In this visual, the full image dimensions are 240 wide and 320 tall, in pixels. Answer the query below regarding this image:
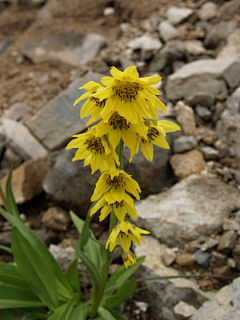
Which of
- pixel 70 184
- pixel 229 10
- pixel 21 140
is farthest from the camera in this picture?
pixel 229 10

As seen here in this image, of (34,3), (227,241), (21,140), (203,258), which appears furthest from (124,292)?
(34,3)

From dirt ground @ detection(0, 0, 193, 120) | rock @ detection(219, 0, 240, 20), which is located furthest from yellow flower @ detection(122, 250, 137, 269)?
rock @ detection(219, 0, 240, 20)

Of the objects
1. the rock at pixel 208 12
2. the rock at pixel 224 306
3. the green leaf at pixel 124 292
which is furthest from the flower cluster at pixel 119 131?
the rock at pixel 208 12

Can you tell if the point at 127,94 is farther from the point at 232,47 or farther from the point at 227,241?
the point at 232,47

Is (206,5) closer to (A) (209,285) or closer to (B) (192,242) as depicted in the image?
(B) (192,242)

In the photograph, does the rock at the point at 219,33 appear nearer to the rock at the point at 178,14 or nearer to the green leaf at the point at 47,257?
the rock at the point at 178,14

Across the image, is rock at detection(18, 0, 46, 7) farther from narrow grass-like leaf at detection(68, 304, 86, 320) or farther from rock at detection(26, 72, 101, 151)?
narrow grass-like leaf at detection(68, 304, 86, 320)
